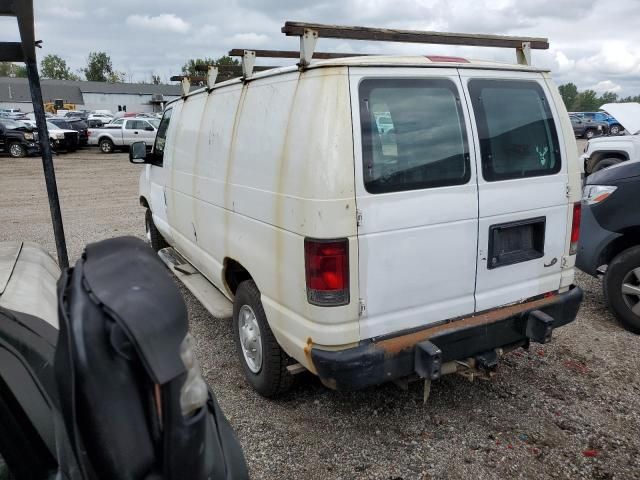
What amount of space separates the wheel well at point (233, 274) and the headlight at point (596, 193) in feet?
10.6

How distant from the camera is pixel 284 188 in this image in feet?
9.02

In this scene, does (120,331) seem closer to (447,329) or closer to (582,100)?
(447,329)

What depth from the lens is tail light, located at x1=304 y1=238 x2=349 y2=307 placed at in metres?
2.54

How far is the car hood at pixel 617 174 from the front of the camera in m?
4.45

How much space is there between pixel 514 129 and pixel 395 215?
1077 mm

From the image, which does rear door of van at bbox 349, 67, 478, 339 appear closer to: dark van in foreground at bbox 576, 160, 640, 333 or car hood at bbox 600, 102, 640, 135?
dark van in foreground at bbox 576, 160, 640, 333

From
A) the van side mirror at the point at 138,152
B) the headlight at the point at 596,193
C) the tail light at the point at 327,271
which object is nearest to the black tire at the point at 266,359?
the tail light at the point at 327,271

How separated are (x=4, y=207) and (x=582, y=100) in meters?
94.3

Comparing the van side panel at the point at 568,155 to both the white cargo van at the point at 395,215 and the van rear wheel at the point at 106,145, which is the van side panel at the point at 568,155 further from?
the van rear wheel at the point at 106,145

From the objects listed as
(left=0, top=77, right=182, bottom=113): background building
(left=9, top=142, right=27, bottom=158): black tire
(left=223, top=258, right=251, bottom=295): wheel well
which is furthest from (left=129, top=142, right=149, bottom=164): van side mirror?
(left=0, top=77, right=182, bottom=113): background building

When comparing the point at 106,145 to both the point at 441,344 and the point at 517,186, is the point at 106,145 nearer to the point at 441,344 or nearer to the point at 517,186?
the point at 517,186

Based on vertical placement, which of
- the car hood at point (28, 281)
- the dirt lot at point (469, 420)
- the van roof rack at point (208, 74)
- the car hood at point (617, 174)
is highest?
the van roof rack at point (208, 74)

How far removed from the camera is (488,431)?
309 cm

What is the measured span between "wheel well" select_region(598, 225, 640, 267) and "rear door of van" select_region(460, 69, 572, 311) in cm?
153
